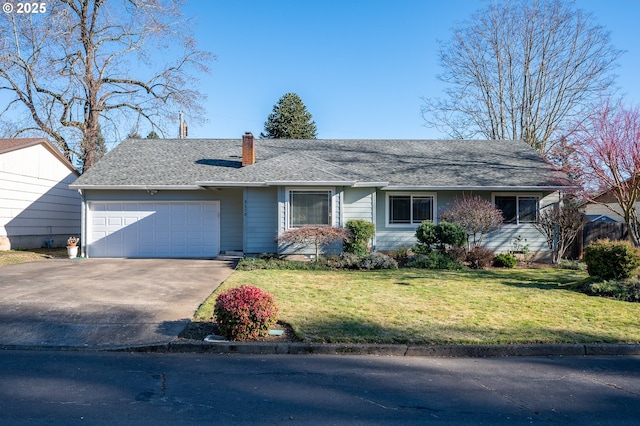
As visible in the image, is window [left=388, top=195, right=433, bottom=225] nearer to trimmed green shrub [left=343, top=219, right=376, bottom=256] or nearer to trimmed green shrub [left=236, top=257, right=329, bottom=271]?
trimmed green shrub [left=343, top=219, right=376, bottom=256]

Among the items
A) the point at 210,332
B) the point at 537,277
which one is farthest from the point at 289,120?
the point at 210,332

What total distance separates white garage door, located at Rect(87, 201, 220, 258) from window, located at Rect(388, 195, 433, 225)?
6.67 meters

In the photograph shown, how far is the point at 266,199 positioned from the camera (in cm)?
1641

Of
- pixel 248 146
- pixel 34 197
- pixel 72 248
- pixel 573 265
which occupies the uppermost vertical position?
pixel 248 146

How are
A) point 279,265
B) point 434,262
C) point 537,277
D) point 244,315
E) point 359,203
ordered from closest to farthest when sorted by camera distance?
point 244,315 → point 537,277 → point 279,265 → point 434,262 → point 359,203

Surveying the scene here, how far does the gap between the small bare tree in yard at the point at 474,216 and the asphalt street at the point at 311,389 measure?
8834 millimetres

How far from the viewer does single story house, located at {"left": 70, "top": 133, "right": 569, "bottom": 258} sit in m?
16.1

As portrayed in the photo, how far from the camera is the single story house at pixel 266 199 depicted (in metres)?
16.1

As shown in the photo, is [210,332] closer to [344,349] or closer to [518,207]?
[344,349]

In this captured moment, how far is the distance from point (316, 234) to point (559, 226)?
8760 millimetres

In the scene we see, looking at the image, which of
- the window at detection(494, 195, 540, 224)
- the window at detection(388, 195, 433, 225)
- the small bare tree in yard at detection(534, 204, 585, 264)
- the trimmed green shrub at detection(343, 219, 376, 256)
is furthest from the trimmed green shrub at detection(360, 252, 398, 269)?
the small bare tree in yard at detection(534, 204, 585, 264)

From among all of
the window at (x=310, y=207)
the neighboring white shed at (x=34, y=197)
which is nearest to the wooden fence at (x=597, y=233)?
the window at (x=310, y=207)

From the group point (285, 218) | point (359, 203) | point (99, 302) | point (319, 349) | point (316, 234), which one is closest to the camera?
point (319, 349)

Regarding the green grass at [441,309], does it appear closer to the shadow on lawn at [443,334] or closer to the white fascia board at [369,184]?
the shadow on lawn at [443,334]
